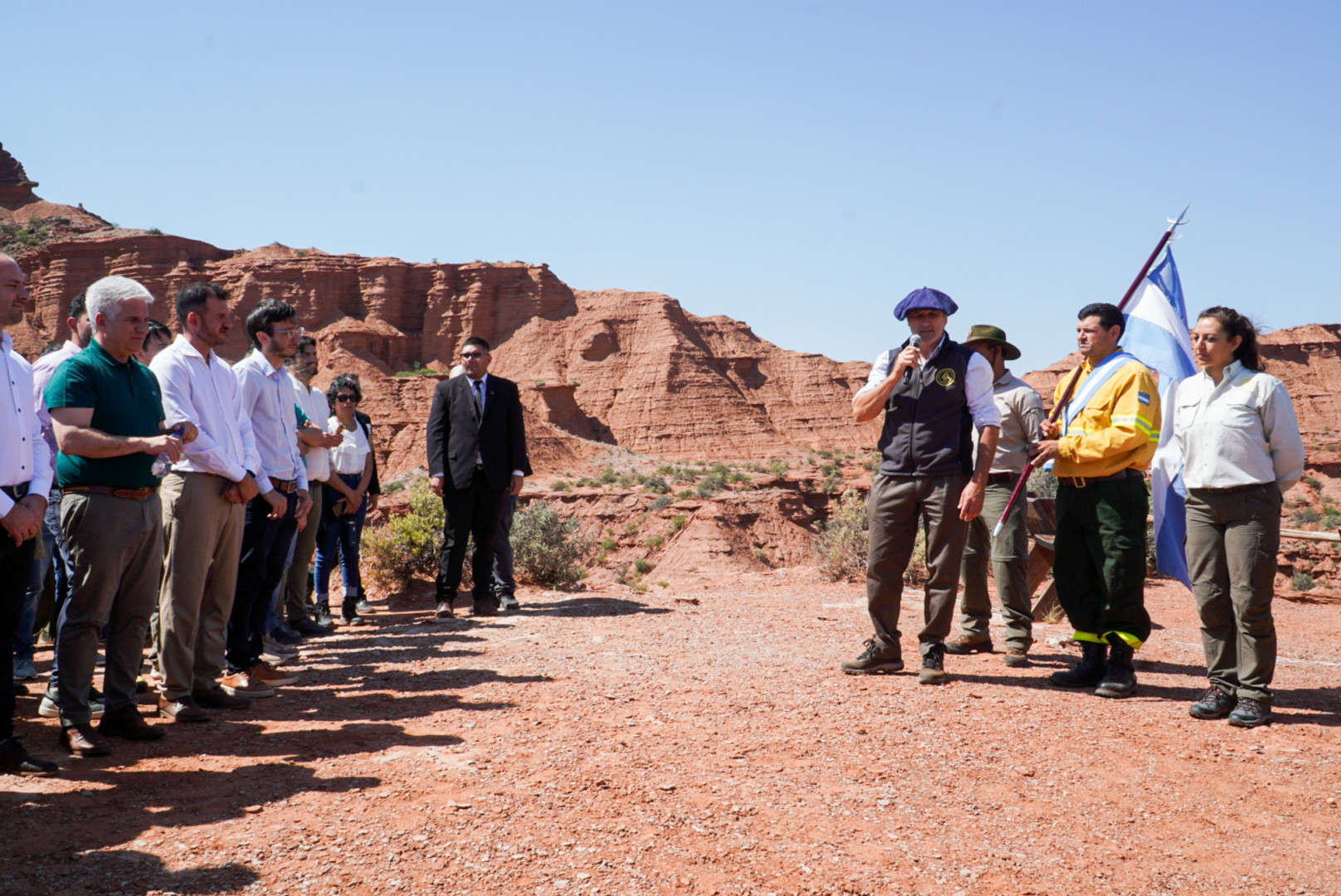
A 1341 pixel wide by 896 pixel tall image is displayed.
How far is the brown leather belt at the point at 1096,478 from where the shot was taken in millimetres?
4781

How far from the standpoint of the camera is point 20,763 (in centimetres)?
343

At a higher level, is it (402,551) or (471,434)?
(471,434)

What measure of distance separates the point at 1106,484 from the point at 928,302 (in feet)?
4.38

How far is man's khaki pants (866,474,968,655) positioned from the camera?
190 inches

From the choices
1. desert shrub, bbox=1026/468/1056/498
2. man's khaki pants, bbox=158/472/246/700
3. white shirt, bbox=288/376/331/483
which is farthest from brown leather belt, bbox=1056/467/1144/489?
desert shrub, bbox=1026/468/1056/498

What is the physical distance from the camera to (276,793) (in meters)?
3.27

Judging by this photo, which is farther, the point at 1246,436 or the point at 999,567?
the point at 999,567

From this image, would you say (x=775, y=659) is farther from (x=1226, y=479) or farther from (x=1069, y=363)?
(x=1069, y=363)

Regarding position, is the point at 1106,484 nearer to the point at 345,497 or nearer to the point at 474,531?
the point at 474,531

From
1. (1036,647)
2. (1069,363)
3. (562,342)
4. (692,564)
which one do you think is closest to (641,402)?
(562,342)

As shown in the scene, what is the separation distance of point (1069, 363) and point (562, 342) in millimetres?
37810

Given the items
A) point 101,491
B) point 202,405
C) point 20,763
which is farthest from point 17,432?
point 20,763

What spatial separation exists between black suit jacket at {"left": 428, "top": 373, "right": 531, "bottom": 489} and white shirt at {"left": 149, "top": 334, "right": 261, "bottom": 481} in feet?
9.75

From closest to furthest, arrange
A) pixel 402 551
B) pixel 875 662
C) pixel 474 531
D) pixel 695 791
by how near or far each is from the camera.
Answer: pixel 695 791, pixel 875 662, pixel 474 531, pixel 402 551
